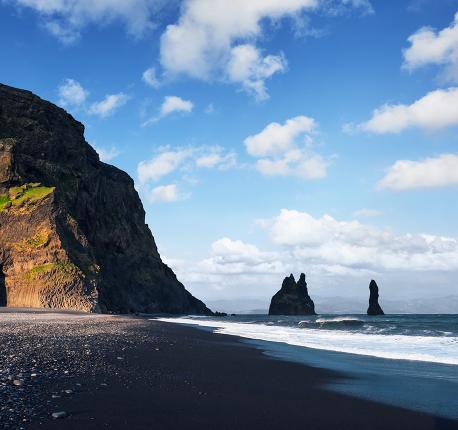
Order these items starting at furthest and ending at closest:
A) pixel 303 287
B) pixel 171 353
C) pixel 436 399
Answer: pixel 303 287 → pixel 171 353 → pixel 436 399

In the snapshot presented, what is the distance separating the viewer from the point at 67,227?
245ft

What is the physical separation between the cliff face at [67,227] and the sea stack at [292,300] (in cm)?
3317

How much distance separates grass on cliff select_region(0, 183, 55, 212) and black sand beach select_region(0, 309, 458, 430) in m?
65.3

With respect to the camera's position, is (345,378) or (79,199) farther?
(79,199)

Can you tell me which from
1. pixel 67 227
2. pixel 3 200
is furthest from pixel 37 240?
pixel 3 200

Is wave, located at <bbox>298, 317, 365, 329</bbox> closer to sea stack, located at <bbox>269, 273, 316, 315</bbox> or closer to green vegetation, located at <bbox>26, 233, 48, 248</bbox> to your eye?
green vegetation, located at <bbox>26, 233, 48, 248</bbox>

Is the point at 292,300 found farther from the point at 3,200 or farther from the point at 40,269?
the point at 3,200

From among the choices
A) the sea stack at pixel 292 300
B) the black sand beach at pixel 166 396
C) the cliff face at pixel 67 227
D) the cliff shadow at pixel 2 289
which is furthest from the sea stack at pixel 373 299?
the black sand beach at pixel 166 396

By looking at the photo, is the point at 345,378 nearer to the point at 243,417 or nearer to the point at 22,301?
the point at 243,417

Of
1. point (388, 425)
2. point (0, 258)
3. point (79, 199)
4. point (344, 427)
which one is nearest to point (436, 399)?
point (388, 425)

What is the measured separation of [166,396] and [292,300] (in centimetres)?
16071

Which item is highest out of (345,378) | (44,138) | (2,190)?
(44,138)

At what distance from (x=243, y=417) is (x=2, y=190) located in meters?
80.1

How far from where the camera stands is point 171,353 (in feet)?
51.9
